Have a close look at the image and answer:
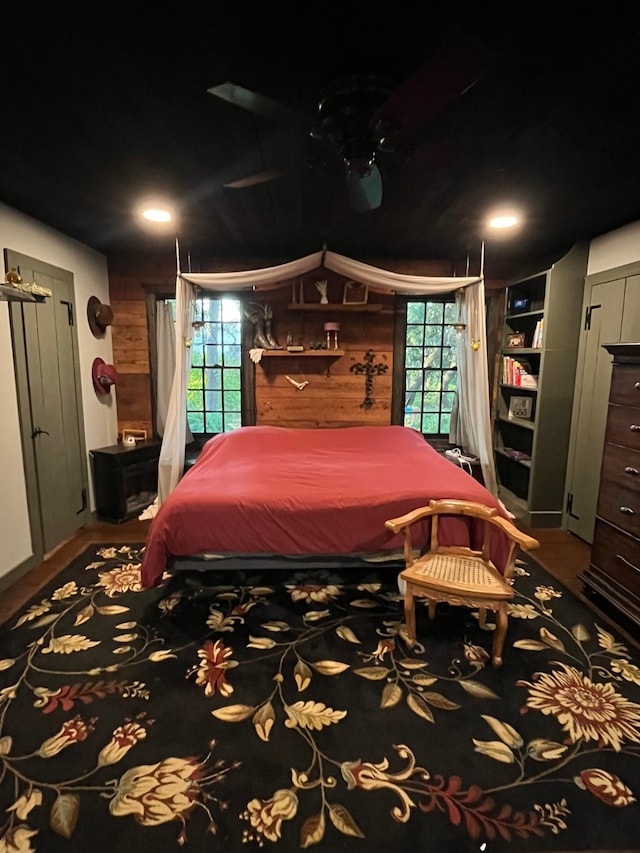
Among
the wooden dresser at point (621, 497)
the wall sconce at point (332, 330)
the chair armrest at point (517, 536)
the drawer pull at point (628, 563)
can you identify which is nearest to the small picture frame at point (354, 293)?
the wall sconce at point (332, 330)

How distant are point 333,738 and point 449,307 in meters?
3.99

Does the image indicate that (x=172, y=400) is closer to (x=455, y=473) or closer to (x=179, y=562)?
(x=179, y=562)

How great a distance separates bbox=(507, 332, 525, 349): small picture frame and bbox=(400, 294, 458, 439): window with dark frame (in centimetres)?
56

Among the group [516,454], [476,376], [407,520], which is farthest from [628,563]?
[516,454]

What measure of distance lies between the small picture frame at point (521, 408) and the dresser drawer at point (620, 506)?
61.2 inches

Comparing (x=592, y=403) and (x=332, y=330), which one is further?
(x=332, y=330)

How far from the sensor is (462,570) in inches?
89.7

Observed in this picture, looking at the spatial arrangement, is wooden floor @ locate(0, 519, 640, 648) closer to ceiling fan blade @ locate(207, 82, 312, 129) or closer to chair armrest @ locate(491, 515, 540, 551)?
chair armrest @ locate(491, 515, 540, 551)

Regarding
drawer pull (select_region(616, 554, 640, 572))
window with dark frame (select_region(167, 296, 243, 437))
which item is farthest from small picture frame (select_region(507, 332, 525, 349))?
window with dark frame (select_region(167, 296, 243, 437))

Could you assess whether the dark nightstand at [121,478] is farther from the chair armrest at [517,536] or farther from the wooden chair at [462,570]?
the chair armrest at [517,536]

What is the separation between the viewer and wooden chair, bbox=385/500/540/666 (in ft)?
6.84

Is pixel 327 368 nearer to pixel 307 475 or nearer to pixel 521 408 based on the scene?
pixel 307 475

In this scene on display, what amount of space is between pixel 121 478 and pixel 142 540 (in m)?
0.68

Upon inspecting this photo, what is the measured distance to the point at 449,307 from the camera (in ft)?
14.7
